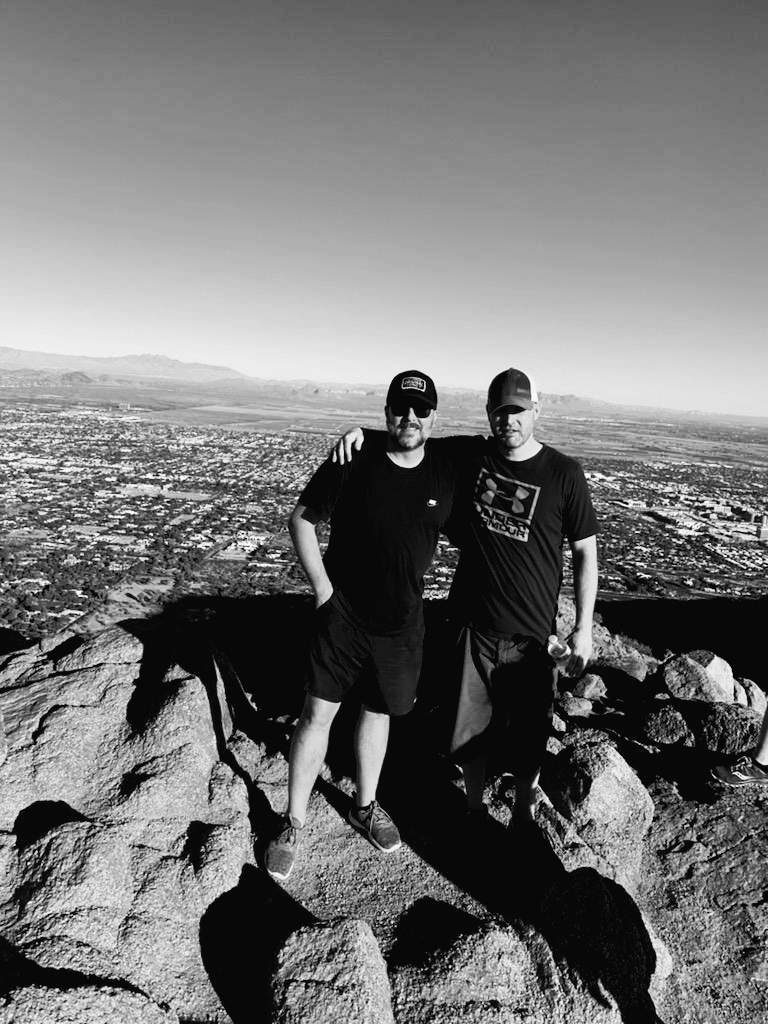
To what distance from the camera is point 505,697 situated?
125 inches

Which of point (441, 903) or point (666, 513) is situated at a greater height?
point (441, 903)

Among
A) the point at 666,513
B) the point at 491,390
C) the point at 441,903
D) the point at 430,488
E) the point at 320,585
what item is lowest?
the point at 666,513

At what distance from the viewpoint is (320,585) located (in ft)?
9.52

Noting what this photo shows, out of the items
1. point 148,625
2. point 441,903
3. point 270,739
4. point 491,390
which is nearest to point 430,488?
point 491,390

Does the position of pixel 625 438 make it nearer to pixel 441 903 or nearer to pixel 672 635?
pixel 672 635

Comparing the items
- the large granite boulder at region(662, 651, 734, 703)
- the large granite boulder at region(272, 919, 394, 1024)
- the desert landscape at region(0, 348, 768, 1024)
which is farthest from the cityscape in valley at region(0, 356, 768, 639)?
the large granite boulder at region(662, 651, 734, 703)

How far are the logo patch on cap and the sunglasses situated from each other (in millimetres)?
70

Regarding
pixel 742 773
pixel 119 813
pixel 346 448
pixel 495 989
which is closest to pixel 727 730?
pixel 742 773

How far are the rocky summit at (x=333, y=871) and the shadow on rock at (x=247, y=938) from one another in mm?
10

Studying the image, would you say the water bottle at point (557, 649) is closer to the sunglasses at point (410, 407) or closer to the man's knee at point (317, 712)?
the man's knee at point (317, 712)

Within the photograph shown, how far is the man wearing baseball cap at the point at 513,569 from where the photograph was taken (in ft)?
9.77

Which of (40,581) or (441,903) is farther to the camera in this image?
(40,581)

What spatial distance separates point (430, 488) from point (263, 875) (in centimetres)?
205

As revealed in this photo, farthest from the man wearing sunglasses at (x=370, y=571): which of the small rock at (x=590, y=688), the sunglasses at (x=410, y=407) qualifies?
the small rock at (x=590, y=688)
